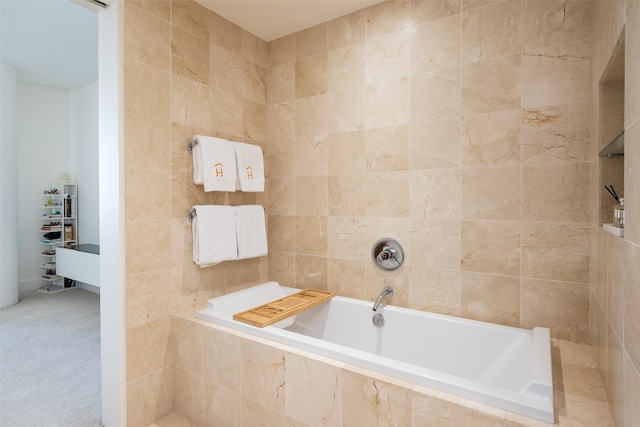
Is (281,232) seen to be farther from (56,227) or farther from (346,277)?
(56,227)

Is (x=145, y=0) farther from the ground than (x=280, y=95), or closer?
farther from the ground

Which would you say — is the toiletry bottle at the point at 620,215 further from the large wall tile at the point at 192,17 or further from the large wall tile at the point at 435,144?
the large wall tile at the point at 192,17

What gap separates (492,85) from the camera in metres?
1.89

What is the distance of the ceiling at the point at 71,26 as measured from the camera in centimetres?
229

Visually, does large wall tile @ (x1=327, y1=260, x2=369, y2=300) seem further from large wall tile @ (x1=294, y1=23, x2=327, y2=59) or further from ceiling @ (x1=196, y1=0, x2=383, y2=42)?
ceiling @ (x1=196, y1=0, x2=383, y2=42)

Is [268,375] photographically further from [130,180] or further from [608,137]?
[608,137]

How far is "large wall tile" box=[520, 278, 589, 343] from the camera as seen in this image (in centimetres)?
172

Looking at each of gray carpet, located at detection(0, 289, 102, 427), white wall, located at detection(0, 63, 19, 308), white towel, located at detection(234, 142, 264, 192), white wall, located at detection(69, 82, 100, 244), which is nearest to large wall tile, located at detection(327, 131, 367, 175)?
white towel, located at detection(234, 142, 264, 192)

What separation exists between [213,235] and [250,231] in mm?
316

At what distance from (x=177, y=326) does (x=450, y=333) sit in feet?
5.28

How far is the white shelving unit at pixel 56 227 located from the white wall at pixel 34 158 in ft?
0.26

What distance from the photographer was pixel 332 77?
2455mm

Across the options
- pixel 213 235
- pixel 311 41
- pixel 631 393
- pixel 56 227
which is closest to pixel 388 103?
pixel 311 41

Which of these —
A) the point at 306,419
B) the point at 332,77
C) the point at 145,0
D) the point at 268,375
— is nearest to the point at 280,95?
the point at 332,77
